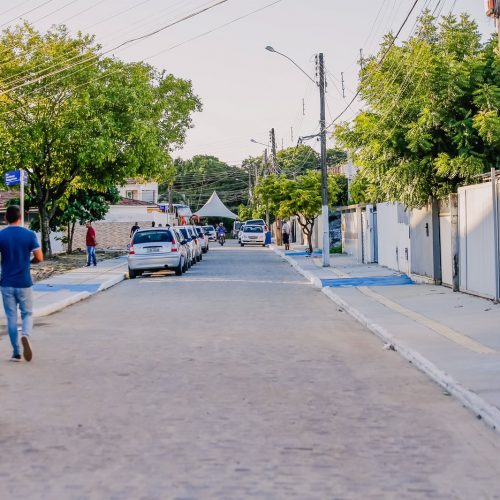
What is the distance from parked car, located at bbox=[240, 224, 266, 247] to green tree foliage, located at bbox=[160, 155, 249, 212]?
2370 inches

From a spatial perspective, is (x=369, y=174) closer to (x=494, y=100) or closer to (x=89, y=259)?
(x=494, y=100)

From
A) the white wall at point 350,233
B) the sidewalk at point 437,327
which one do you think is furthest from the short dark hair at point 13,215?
the white wall at point 350,233

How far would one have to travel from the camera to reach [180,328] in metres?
14.8

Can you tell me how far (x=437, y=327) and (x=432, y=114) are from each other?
316 inches

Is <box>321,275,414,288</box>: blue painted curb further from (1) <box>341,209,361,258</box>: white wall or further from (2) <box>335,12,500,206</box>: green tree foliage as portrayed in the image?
(1) <box>341,209,361,258</box>: white wall

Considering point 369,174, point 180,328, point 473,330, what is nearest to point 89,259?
point 369,174

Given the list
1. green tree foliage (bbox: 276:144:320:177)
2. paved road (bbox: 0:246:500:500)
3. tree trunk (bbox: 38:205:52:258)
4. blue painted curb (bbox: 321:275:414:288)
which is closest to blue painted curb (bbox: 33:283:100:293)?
blue painted curb (bbox: 321:275:414:288)

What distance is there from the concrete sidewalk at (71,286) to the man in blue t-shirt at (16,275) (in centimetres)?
528

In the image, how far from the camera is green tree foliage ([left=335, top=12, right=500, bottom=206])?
67.5 ft

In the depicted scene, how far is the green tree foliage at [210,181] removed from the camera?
128 m

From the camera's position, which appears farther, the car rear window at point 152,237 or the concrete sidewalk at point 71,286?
the car rear window at point 152,237

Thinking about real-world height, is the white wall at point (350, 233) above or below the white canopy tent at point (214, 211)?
below

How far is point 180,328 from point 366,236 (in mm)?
20136

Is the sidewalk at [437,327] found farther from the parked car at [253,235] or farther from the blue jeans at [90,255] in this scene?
the parked car at [253,235]
